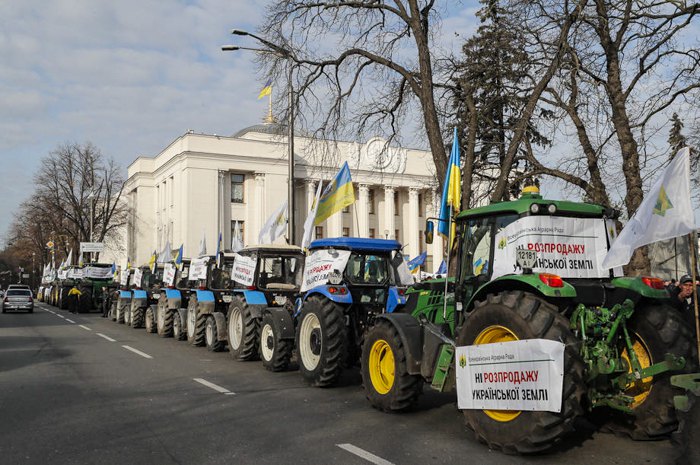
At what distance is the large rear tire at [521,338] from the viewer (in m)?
5.54

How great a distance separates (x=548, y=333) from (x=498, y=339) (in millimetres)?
723

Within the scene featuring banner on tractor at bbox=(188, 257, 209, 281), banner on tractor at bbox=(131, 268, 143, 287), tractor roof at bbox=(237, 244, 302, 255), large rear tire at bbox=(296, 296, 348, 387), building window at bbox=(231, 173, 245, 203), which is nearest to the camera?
large rear tire at bbox=(296, 296, 348, 387)

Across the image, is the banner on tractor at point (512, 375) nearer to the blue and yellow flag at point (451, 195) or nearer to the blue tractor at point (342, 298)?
the blue and yellow flag at point (451, 195)

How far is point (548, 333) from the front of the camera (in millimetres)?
5695

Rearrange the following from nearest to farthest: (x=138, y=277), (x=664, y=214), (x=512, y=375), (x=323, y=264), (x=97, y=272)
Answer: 1. (x=664, y=214)
2. (x=512, y=375)
3. (x=323, y=264)
4. (x=138, y=277)
5. (x=97, y=272)

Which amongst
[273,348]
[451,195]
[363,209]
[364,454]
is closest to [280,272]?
[273,348]

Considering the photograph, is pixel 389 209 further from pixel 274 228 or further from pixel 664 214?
pixel 664 214

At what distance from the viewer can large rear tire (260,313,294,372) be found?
11227 millimetres

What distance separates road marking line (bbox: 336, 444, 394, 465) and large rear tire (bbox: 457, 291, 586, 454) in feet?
3.44

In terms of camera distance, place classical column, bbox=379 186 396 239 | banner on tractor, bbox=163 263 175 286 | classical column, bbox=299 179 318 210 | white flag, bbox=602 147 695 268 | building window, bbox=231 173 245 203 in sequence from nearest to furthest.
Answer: white flag, bbox=602 147 695 268
banner on tractor, bbox=163 263 175 286
classical column, bbox=299 179 318 210
building window, bbox=231 173 245 203
classical column, bbox=379 186 396 239

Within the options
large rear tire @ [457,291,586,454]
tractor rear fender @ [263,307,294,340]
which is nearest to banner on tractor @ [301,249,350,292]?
tractor rear fender @ [263,307,294,340]

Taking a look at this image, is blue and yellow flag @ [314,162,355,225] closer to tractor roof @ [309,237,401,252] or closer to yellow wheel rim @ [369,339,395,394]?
tractor roof @ [309,237,401,252]

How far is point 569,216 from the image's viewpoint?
6.75 meters

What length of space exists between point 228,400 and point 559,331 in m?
4.88
